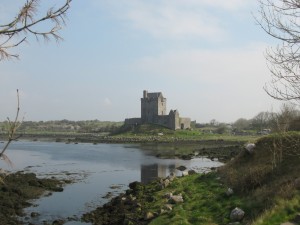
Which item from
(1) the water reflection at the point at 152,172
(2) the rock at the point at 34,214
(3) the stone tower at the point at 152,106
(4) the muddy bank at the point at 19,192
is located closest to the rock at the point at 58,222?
(4) the muddy bank at the point at 19,192

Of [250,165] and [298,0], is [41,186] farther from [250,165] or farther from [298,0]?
[298,0]

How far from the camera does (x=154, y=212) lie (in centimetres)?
1970

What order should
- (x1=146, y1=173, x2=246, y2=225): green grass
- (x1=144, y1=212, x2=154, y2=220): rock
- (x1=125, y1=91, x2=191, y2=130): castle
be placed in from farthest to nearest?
(x1=125, y1=91, x2=191, y2=130): castle < (x1=144, y1=212, x2=154, y2=220): rock < (x1=146, y1=173, x2=246, y2=225): green grass

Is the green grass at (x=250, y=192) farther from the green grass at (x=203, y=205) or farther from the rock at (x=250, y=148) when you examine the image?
the rock at (x=250, y=148)

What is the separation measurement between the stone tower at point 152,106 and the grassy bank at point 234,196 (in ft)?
358

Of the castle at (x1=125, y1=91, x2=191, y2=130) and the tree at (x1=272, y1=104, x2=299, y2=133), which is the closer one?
the tree at (x1=272, y1=104, x2=299, y2=133)

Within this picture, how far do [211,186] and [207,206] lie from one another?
12.5ft

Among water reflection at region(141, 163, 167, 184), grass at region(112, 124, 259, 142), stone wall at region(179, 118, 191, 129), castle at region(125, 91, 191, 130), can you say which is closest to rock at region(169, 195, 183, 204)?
water reflection at region(141, 163, 167, 184)

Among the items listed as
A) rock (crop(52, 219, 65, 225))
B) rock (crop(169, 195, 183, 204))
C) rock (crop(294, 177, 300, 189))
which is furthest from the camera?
rock (crop(52, 219, 65, 225))

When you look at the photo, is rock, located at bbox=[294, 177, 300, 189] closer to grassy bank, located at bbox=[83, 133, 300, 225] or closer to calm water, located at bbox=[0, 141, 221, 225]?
grassy bank, located at bbox=[83, 133, 300, 225]

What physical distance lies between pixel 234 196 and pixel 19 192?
18.7 m

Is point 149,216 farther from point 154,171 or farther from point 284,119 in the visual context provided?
point 154,171

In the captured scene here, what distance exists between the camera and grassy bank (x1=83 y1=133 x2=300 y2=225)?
14.7m

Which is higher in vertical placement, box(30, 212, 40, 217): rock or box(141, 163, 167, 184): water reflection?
box(141, 163, 167, 184): water reflection
